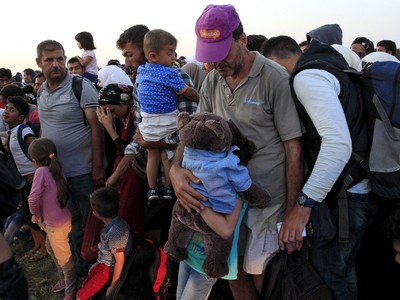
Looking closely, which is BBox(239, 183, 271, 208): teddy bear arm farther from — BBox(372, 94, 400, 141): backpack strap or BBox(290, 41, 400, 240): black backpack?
BBox(372, 94, 400, 141): backpack strap

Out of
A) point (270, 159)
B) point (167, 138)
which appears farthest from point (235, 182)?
point (167, 138)

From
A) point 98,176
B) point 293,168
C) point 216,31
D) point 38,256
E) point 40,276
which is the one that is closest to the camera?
point 216,31

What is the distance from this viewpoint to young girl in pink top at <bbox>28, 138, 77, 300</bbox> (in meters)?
3.31

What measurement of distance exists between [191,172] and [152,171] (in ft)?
3.25

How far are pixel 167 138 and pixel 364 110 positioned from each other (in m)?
1.46

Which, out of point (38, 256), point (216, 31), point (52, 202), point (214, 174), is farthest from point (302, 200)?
point (38, 256)

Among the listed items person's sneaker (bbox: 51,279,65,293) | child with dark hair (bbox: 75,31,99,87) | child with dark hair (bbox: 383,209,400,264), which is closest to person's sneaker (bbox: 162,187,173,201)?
child with dark hair (bbox: 383,209,400,264)

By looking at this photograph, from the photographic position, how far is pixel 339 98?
6.27 feet

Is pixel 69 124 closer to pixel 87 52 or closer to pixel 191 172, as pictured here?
pixel 191 172

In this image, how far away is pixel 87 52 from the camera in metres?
7.04

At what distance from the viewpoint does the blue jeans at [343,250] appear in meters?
2.01

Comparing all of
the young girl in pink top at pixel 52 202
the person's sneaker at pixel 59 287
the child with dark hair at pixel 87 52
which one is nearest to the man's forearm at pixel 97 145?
the young girl in pink top at pixel 52 202

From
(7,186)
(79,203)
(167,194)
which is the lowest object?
(79,203)

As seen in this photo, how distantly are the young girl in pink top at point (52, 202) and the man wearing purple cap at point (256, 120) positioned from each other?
174cm
